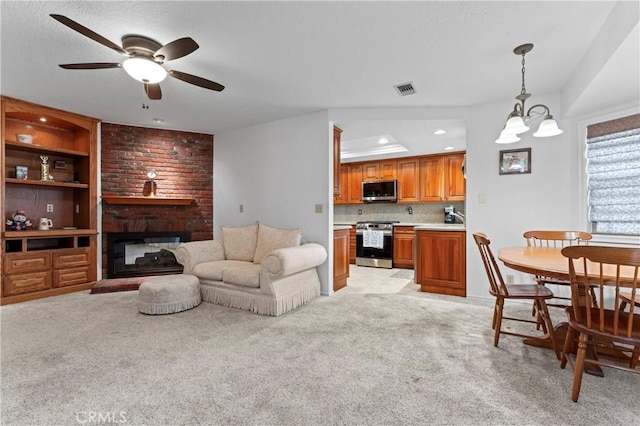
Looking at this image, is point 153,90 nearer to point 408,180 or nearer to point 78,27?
point 78,27

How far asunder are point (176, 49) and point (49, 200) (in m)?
3.62

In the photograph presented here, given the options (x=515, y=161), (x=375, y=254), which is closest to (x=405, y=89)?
(x=515, y=161)

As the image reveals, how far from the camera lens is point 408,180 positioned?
Result: 20.2 ft

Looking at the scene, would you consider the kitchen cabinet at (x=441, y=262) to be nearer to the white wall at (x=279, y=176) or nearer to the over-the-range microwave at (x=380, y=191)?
the white wall at (x=279, y=176)

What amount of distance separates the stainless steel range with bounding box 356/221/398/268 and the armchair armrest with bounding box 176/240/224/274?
Result: 297 cm

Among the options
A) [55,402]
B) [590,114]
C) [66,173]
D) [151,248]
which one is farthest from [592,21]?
[66,173]

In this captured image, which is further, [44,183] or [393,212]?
[393,212]

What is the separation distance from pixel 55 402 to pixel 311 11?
2.79 metres

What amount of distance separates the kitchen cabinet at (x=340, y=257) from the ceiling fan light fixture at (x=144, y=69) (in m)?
2.63

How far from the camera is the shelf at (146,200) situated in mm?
4305

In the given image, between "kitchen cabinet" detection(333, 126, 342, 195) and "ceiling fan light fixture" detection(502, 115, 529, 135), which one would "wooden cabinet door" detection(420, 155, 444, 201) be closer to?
"kitchen cabinet" detection(333, 126, 342, 195)

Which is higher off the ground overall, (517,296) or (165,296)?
(517,296)

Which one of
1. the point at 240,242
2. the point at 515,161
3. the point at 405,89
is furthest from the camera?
the point at 240,242

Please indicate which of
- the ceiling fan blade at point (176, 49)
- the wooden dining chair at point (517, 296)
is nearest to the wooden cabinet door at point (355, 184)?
the wooden dining chair at point (517, 296)
